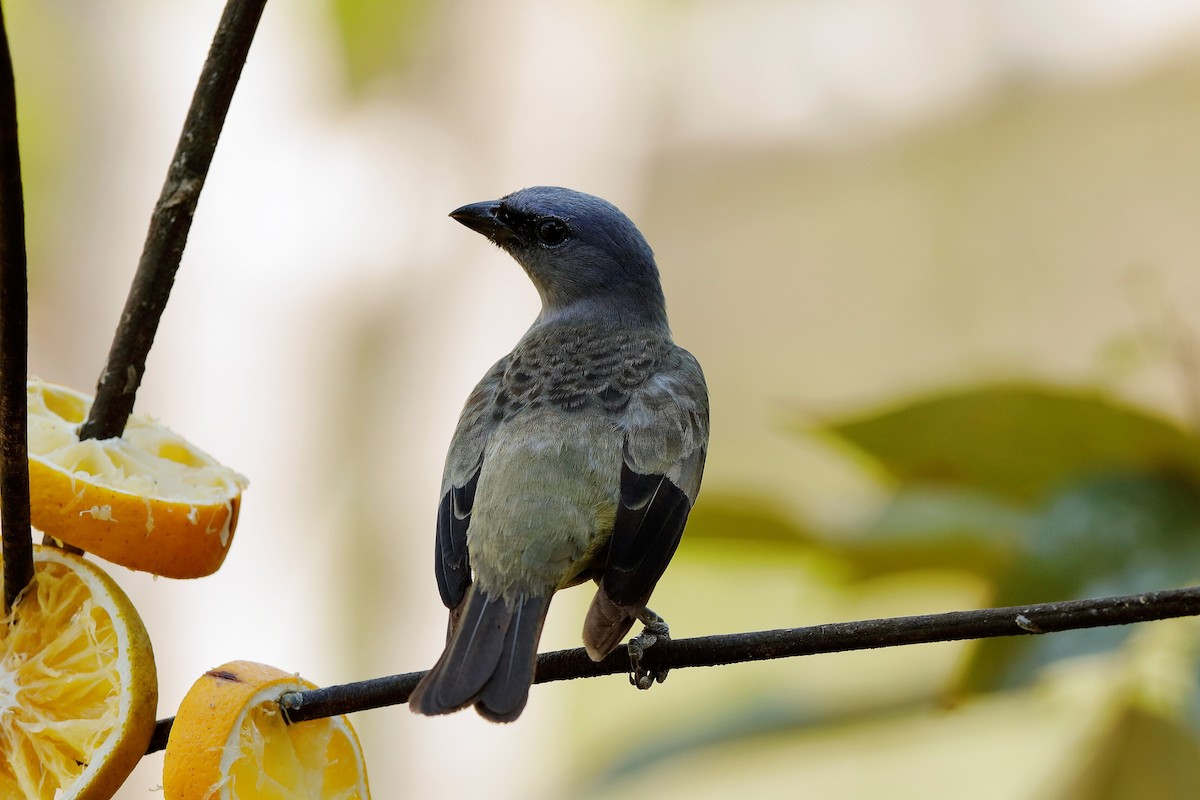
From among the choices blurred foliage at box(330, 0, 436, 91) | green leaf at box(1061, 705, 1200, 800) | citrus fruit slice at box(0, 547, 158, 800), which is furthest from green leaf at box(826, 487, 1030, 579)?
blurred foliage at box(330, 0, 436, 91)

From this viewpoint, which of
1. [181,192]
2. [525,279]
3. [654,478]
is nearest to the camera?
[181,192]

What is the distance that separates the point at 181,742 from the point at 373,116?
5.86 metres

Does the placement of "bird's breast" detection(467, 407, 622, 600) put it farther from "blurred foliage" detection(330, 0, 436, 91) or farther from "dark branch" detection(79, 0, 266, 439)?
"blurred foliage" detection(330, 0, 436, 91)

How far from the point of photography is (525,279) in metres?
6.47

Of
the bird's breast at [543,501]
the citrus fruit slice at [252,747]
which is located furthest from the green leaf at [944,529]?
the citrus fruit slice at [252,747]

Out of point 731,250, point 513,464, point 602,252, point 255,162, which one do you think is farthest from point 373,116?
point 513,464

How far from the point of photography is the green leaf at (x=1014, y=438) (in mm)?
2371

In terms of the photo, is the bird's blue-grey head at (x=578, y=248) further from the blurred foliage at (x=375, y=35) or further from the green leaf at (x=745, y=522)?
the blurred foliage at (x=375, y=35)

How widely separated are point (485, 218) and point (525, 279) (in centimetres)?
351

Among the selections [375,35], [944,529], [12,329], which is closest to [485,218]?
[944,529]

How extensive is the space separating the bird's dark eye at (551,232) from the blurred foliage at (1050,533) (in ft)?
2.70

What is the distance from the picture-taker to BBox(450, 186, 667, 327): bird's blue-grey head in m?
2.94

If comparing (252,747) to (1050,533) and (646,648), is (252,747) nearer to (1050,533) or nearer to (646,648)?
(646,648)

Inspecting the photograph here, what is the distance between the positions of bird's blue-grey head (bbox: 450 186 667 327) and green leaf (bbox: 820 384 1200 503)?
0.64 metres
